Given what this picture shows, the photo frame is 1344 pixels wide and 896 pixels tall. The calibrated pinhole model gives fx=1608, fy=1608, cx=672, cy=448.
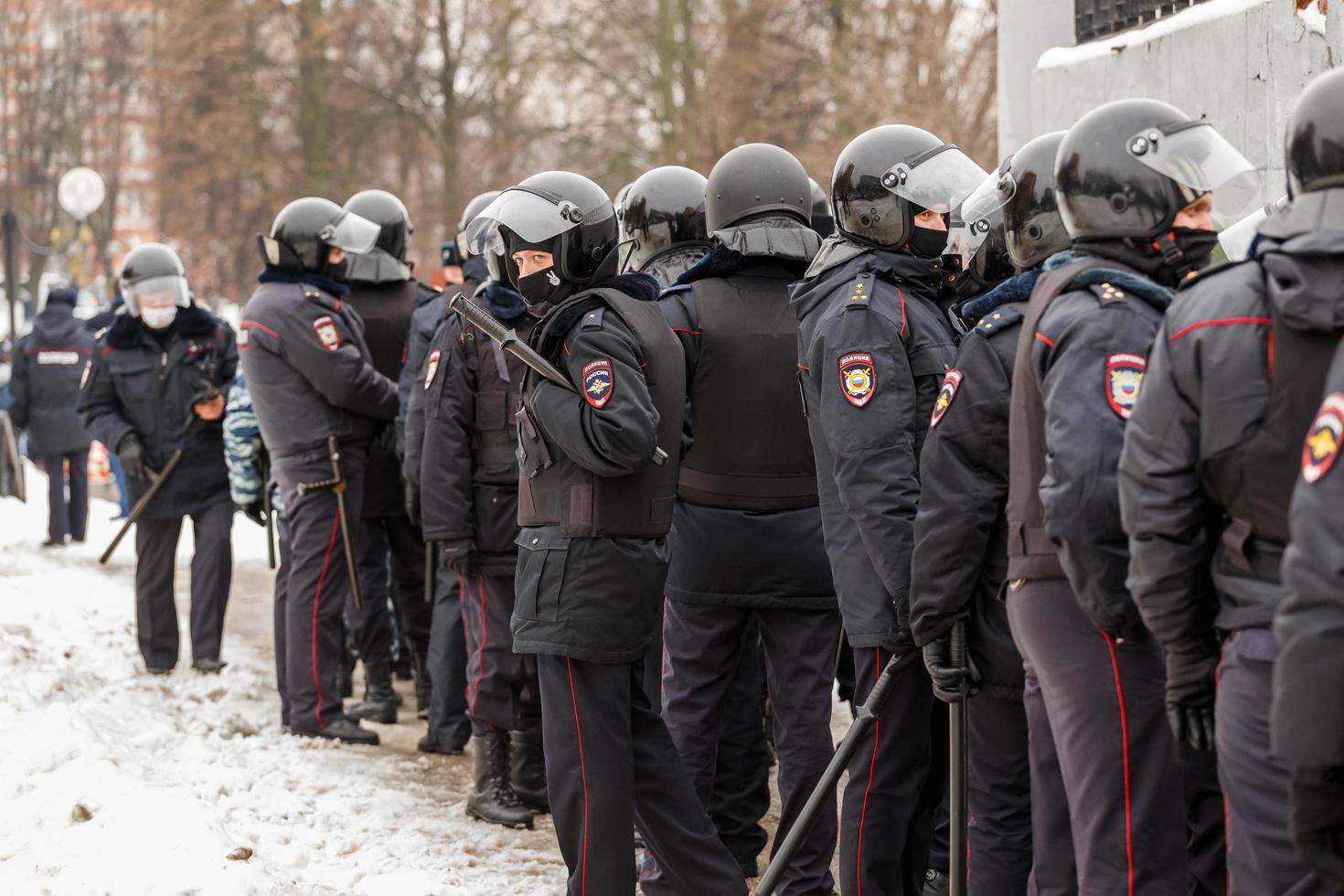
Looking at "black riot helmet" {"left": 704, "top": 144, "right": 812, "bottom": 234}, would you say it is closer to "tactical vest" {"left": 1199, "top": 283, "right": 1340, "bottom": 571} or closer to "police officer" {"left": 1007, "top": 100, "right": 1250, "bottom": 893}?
"police officer" {"left": 1007, "top": 100, "right": 1250, "bottom": 893}

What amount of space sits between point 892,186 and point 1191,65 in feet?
12.3

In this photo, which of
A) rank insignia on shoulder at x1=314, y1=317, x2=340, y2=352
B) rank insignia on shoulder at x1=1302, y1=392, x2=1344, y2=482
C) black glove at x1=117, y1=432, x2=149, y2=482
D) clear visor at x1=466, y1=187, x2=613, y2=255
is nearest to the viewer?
rank insignia on shoulder at x1=1302, y1=392, x2=1344, y2=482

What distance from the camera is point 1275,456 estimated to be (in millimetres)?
2812

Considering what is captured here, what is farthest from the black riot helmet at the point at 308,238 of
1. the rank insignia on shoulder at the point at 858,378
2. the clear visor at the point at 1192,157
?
the clear visor at the point at 1192,157

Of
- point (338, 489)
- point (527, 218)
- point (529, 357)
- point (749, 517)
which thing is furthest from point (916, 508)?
point (338, 489)

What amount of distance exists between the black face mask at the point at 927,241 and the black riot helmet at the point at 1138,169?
3.45 ft

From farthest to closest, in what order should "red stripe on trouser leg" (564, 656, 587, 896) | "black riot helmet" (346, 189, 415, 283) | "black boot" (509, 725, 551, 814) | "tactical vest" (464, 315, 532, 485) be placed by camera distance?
"black riot helmet" (346, 189, 415, 283) → "black boot" (509, 725, 551, 814) → "tactical vest" (464, 315, 532, 485) → "red stripe on trouser leg" (564, 656, 587, 896)

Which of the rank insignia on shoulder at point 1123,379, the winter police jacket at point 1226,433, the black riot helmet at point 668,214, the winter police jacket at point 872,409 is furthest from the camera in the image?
the black riot helmet at point 668,214

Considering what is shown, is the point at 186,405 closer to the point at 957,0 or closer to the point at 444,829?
the point at 444,829

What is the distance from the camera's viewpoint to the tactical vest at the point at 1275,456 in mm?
2771

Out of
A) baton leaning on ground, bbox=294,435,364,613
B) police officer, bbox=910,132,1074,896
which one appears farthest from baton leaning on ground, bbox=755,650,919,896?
baton leaning on ground, bbox=294,435,364,613

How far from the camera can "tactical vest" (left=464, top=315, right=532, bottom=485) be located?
19.4 ft

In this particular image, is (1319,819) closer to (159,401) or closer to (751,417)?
(751,417)

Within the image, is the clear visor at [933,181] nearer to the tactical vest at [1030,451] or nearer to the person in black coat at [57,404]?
the tactical vest at [1030,451]
